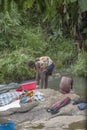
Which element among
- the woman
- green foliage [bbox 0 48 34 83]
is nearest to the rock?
the woman

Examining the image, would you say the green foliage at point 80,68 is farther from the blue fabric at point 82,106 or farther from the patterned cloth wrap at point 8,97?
the blue fabric at point 82,106

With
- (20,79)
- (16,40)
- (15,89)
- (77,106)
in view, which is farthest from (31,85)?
(16,40)

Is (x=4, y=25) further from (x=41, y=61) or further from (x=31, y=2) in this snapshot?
(x=31, y=2)

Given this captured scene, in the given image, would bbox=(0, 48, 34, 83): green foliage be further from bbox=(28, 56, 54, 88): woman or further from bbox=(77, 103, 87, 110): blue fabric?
bbox=(77, 103, 87, 110): blue fabric

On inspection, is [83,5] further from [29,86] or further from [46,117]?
[29,86]

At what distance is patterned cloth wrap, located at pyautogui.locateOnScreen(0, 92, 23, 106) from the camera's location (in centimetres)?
706

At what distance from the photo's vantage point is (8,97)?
727cm

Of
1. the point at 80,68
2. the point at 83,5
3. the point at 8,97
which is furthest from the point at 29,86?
the point at 83,5

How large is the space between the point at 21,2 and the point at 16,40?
37.5 feet

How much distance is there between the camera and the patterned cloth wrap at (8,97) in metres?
7.06

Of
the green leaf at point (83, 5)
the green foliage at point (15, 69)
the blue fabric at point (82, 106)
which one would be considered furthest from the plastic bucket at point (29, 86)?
the green leaf at point (83, 5)

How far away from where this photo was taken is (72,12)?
1536 millimetres

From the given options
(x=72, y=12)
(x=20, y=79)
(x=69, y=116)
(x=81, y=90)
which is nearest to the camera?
(x=72, y=12)

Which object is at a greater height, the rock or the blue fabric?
the blue fabric
